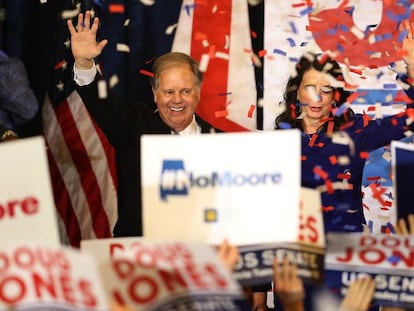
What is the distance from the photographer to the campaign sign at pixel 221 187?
2.16 metres

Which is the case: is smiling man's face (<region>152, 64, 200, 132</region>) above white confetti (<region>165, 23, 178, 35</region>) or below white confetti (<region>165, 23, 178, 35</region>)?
below

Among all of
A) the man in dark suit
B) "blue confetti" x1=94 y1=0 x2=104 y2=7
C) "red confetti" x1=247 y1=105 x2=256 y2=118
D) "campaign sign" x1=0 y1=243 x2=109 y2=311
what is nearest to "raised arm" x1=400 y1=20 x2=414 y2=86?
"red confetti" x1=247 y1=105 x2=256 y2=118

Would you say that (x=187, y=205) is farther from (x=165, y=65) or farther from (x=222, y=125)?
(x=222, y=125)

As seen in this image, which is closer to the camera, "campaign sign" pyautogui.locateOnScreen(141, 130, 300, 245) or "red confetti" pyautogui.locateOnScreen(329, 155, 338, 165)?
"campaign sign" pyautogui.locateOnScreen(141, 130, 300, 245)

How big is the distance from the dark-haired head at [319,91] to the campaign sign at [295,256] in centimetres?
126

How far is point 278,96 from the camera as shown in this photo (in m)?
3.83

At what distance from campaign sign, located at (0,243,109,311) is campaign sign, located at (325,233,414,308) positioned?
0.81 metres

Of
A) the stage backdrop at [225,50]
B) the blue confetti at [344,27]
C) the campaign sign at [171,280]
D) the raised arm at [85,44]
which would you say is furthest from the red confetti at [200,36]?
the campaign sign at [171,280]

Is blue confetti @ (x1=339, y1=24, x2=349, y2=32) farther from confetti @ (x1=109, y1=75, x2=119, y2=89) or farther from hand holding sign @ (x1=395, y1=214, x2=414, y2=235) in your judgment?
hand holding sign @ (x1=395, y1=214, x2=414, y2=235)

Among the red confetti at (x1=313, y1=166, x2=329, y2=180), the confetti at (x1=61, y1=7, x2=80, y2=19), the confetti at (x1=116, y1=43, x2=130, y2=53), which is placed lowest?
the red confetti at (x1=313, y1=166, x2=329, y2=180)

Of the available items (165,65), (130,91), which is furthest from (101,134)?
(165,65)

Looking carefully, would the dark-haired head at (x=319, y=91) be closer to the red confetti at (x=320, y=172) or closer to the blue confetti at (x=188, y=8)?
the red confetti at (x=320, y=172)

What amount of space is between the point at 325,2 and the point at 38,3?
4.18 feet

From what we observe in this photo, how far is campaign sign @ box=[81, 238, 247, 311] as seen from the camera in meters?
1.75
